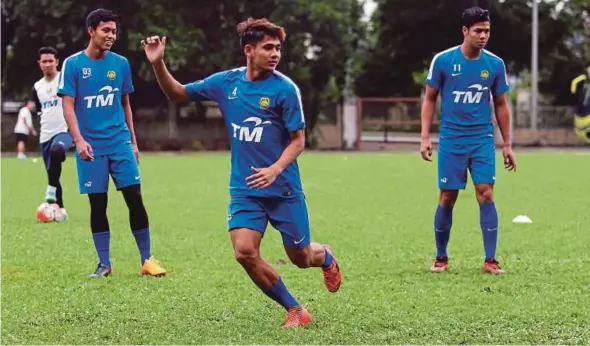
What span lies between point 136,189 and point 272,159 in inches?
104

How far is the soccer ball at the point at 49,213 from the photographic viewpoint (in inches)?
492

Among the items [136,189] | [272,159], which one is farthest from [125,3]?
[272,159]

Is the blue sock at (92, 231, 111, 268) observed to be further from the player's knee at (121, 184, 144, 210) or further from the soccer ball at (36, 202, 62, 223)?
the soccer ball at (36, 202, 62, 223)

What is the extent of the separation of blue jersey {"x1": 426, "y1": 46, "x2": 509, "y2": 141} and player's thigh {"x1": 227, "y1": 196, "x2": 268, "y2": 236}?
2.77 m

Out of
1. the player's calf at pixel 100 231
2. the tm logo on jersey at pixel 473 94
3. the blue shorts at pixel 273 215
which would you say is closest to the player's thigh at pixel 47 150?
the player's calf at pixel 100 231

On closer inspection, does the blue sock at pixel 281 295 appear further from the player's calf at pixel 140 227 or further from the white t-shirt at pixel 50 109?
the white t-shirt at pixel 50 109

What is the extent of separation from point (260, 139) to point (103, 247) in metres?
2.81

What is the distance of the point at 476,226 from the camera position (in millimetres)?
12000

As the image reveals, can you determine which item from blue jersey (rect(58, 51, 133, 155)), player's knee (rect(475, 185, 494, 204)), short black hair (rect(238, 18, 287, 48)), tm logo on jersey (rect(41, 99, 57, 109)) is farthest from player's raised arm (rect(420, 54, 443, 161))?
tm logo on jersey (rect(41, 99, 57, 109))

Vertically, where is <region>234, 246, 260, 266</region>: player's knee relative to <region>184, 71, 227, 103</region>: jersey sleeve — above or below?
below

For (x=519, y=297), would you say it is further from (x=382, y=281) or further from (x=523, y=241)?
(x=523, y=241)

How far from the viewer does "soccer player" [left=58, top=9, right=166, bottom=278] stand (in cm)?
821

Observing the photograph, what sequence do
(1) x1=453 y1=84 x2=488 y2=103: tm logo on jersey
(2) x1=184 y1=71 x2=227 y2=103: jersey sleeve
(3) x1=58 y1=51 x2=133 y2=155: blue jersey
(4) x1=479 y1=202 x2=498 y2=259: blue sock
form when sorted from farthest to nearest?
(4) x1=479 y1=202 x2=498 y2=259: blue sock → (1) x1=453 y1=84 x2=488 y2=103: tm logo on jersey → (3) x1=58 y1=51 x2=133 y2=155: blue jersey → (2) x1=184 y1=71 x2=227 y2=103: jersey sleeve

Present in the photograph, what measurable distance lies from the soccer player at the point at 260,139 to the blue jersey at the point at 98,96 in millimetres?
2120
